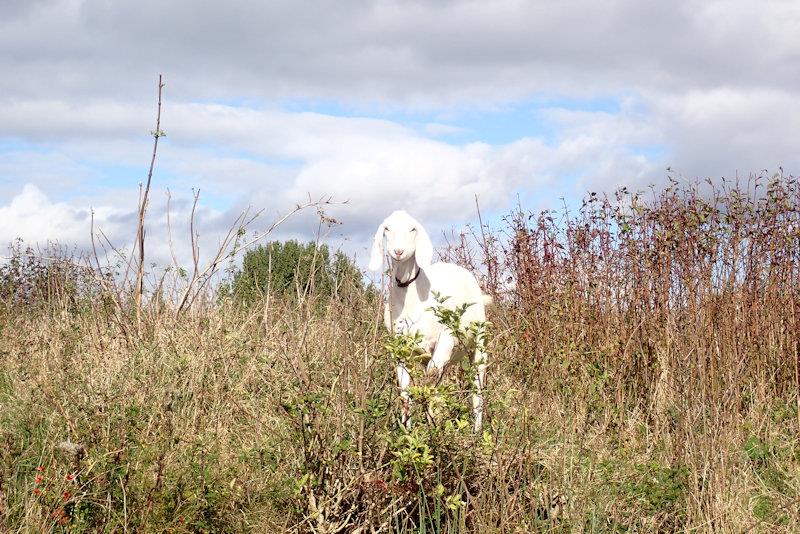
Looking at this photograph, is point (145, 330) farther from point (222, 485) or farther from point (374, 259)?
point (222, 485)

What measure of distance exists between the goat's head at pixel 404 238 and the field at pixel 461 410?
0.47 metres

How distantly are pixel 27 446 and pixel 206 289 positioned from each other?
2.99 meters

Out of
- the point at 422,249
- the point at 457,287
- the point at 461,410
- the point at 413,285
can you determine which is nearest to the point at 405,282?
the point at 413,285

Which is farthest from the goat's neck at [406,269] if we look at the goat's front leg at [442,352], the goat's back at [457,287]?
the goat's front leg at [442,352]

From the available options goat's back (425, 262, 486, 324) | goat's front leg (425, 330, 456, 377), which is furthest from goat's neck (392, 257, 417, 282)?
goat's front leg (425, 330, 456, 377)

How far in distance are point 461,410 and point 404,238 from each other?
2.22m

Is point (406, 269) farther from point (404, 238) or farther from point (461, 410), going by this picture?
point (461, 410)

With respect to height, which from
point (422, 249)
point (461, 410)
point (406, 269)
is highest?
point (422, 249)

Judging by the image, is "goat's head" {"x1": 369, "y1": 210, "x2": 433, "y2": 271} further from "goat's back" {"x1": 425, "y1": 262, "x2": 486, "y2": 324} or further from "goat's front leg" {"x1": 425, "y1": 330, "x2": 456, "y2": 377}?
"goat's front leg" {"x1": 425, "y1": 330, "x2": 456, "y2": 377}

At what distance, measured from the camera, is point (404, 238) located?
6.19m

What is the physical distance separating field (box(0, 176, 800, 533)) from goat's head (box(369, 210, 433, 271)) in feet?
1.53

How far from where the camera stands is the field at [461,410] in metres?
4.12

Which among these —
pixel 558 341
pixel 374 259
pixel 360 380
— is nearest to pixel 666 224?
pixel 558 341

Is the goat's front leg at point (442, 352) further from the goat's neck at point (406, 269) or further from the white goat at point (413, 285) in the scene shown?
the goat's neck at point (406, 269)
